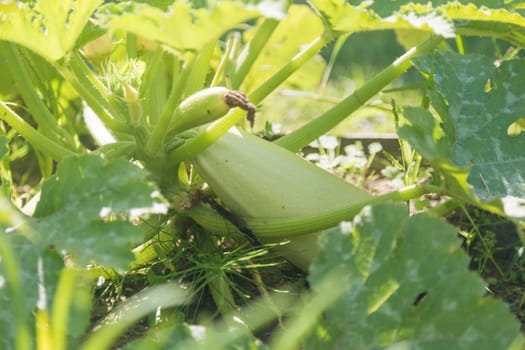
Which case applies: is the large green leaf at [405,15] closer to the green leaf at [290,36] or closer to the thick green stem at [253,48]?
the thick green stem at [253,48]

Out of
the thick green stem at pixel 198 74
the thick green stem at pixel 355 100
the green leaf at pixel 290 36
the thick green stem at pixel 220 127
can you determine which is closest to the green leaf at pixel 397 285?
the thick green stem at pixel 220 127

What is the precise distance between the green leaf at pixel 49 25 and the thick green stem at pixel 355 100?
51cm

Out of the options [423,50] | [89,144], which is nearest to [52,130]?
[89,144]

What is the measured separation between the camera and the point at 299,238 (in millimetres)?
1489

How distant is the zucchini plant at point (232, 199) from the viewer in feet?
3.45

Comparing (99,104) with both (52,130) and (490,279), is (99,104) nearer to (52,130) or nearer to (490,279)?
(52,130)

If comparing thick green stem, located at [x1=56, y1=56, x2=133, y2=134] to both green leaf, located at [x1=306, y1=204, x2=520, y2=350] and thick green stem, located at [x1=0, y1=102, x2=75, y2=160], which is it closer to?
thick green stem, located at [x1=0, y1=102, x2=75, y2=160]

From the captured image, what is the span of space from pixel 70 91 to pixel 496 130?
115cm

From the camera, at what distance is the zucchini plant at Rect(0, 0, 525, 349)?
3.45 feet

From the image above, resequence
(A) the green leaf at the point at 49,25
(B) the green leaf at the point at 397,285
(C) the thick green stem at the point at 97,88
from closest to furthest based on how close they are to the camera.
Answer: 1. (B) the green leaf at the point at 397,285
2. (A) the green leaf at the point at 49,25
3. (C) the thick green stem at the point at 97,88

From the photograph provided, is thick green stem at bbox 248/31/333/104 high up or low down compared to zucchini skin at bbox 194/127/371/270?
up

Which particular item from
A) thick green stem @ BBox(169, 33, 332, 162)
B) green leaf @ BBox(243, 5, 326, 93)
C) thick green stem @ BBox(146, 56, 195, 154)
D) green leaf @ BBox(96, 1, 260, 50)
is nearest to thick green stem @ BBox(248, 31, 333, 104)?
thick green stem @ BBox(169, 33, 332, 162)

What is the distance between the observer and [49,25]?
1229 mm

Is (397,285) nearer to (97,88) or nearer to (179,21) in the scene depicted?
(179,21)
